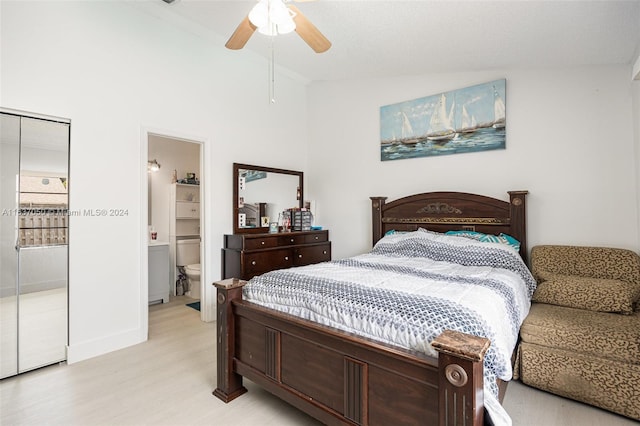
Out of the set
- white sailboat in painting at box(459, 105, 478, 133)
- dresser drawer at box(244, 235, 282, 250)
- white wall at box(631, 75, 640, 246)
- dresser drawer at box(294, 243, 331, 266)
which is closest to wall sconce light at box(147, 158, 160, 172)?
dresser drawer at box(244, 235, 282, 250)

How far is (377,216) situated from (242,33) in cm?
257

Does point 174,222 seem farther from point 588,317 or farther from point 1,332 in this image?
point 588,317

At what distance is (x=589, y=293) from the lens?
93.3 inches

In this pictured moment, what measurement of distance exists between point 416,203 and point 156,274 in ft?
11.3

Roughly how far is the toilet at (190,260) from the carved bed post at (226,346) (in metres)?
2.61

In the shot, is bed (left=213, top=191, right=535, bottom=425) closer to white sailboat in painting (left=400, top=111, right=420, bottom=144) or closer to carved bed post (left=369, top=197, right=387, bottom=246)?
carved bed post (left=369, top=197, right=387, bottom=246)

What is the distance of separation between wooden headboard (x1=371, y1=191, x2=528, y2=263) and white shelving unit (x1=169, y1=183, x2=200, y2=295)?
9.34ft

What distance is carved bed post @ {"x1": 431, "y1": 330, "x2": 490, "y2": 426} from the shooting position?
114 centimetres

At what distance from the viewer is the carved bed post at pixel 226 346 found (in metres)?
2.14

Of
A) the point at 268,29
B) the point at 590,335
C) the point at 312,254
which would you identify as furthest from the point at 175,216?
the point at 590,335

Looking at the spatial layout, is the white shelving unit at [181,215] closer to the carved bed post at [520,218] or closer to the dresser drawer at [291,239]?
the dresser drawer at [291,239]

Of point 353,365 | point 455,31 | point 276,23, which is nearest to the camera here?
point 353,365

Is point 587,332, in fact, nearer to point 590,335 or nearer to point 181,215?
point 590,335

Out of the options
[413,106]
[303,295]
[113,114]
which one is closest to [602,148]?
[413,106]
